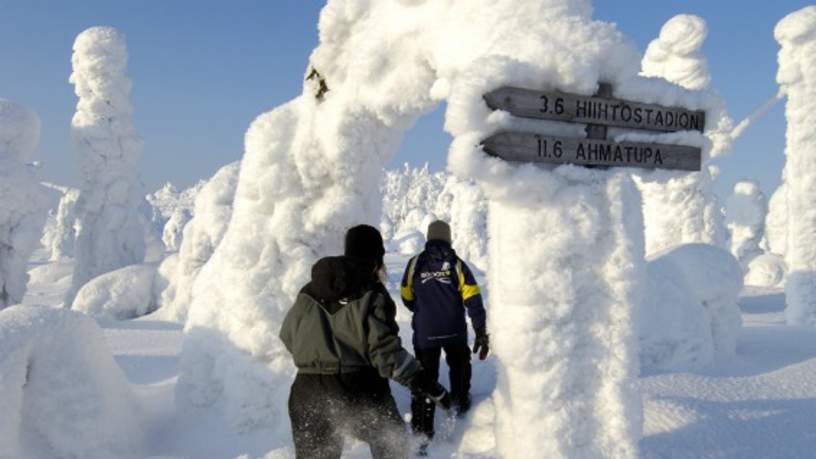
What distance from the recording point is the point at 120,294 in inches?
647

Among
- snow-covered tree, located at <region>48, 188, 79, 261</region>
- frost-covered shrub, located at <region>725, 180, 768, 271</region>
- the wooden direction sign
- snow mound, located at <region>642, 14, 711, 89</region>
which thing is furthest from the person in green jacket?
snow-covered tree, located at <region>48, 188, 79, 261</region>

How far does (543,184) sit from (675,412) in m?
2.27

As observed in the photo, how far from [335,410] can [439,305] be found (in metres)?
1.27

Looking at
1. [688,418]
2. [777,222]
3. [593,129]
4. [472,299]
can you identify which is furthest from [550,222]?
[777,222]

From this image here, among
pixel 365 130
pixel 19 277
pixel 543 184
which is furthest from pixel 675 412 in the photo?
pixel 19 277

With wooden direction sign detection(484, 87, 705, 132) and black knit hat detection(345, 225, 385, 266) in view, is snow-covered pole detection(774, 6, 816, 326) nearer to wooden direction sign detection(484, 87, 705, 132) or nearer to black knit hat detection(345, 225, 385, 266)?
wooden direction sign detection(484, 87, 705, 132)

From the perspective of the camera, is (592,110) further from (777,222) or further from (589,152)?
(777,222)

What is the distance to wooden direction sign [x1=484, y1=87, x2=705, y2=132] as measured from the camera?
308 centimetres

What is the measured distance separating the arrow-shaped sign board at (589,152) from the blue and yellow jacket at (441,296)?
1.35m

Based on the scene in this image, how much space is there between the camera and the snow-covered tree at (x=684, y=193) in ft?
41.3

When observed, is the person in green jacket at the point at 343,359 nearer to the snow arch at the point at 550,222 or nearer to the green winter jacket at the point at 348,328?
the green winter jacket at the point at 348,328

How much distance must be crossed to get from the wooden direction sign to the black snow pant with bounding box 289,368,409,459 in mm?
1617

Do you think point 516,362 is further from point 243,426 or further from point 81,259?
point 81,259

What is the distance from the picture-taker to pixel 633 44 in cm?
339
